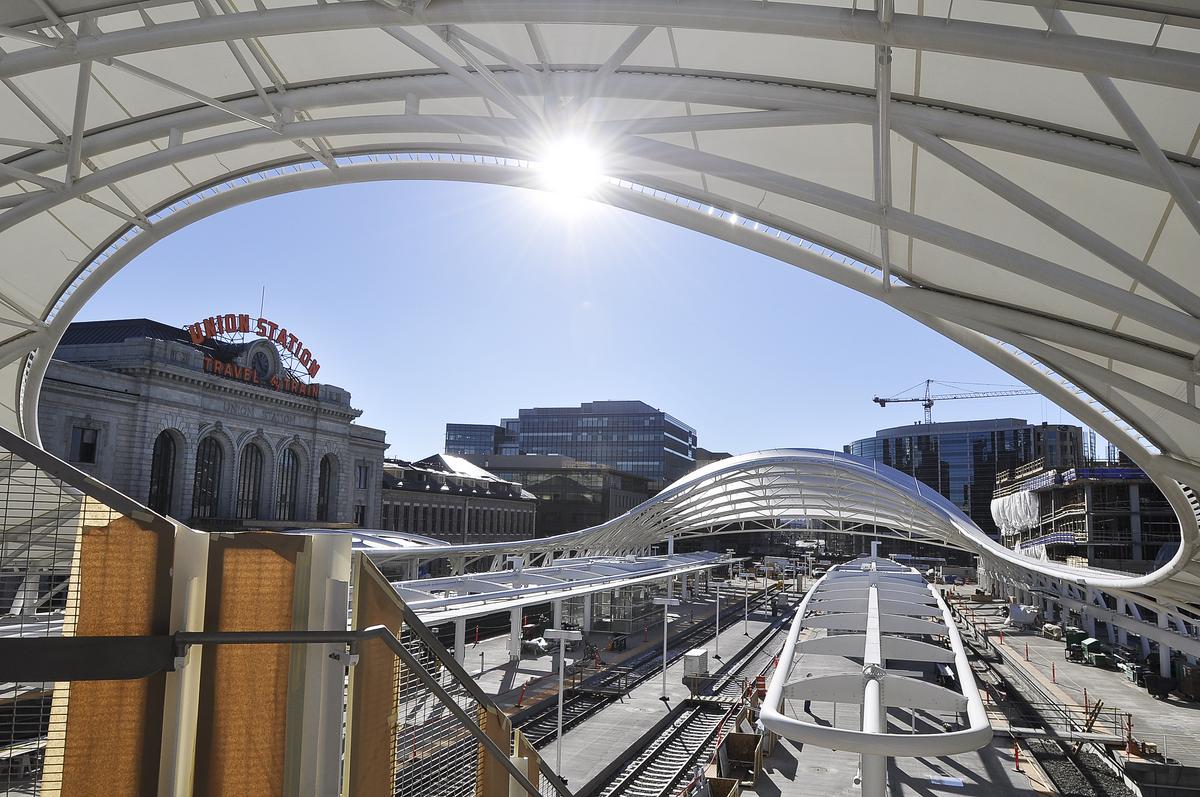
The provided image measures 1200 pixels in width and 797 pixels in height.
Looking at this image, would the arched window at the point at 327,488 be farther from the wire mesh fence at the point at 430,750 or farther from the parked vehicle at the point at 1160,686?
the wire mesh fence at the point at 430,750

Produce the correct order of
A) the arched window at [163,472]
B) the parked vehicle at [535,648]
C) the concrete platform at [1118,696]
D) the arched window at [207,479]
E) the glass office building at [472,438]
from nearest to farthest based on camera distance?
1. the concrete platform at [1118,696]
2. the parked vehicle at [535,648]
3. the arched window at [163,472]
4. the arched window at [207,479]
5. the glass office building at [472,438]

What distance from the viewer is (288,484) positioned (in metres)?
60.2

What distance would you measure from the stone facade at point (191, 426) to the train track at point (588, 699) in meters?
26.9

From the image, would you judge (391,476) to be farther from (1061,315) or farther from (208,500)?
(1061,315)

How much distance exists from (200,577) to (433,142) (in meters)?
15.1

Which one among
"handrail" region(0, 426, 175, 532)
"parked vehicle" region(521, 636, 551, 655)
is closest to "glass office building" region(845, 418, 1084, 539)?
"parked vehicle" region(521, 636, 551, 655)

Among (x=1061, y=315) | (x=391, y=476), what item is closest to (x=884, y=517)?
(x=391, y=476)

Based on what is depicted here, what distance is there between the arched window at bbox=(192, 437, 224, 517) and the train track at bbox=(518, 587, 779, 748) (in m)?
29.5

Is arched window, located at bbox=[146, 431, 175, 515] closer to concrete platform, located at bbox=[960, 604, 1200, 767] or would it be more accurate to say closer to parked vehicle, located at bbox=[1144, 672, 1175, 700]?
concrete platform, located at bbox=[960, 604, 1200, 767]

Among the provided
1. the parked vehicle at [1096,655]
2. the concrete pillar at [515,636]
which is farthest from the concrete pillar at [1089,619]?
the concrete pillar at [515,636]

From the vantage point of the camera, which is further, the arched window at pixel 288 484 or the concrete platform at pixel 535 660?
the arched window at pixel 288 484

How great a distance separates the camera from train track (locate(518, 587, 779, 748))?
25.6 metres

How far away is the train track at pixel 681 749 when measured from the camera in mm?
21609

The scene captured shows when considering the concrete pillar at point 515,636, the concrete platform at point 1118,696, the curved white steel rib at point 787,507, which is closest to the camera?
the concrete platform at point 1118,696
